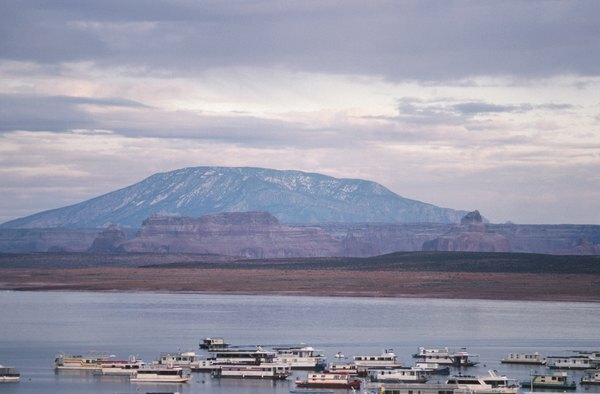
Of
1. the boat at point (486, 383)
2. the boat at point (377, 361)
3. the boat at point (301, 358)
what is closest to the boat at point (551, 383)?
the boat at point (486, 383)

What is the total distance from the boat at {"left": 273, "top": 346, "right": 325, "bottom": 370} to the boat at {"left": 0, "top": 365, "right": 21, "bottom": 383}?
18.8 m

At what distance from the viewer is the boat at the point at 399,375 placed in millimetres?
84812

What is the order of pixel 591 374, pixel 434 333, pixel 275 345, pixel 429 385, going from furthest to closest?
pixel 434 333 → pixel 275 345 → pixel 591 374 → pixel 429 385

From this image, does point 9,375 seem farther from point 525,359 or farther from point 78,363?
point 525,359

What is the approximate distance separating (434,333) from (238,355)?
32.2 m

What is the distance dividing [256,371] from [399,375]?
11707mm

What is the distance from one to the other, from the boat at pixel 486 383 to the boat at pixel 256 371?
1415cm

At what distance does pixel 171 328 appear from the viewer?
4983 inches

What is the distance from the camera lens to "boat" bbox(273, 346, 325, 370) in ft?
308

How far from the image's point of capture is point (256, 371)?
91.6 metres

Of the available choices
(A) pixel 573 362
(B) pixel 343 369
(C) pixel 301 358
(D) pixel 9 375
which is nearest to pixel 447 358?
(A) pixel 573 362

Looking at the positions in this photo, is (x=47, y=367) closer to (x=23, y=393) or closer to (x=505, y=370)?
(x=23, y=393)

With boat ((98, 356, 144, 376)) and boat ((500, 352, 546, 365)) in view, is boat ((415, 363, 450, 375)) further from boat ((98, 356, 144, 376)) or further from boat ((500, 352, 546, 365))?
boat ((98, 356, 144, 376))

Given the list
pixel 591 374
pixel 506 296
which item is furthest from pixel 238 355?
pixel 506 296
